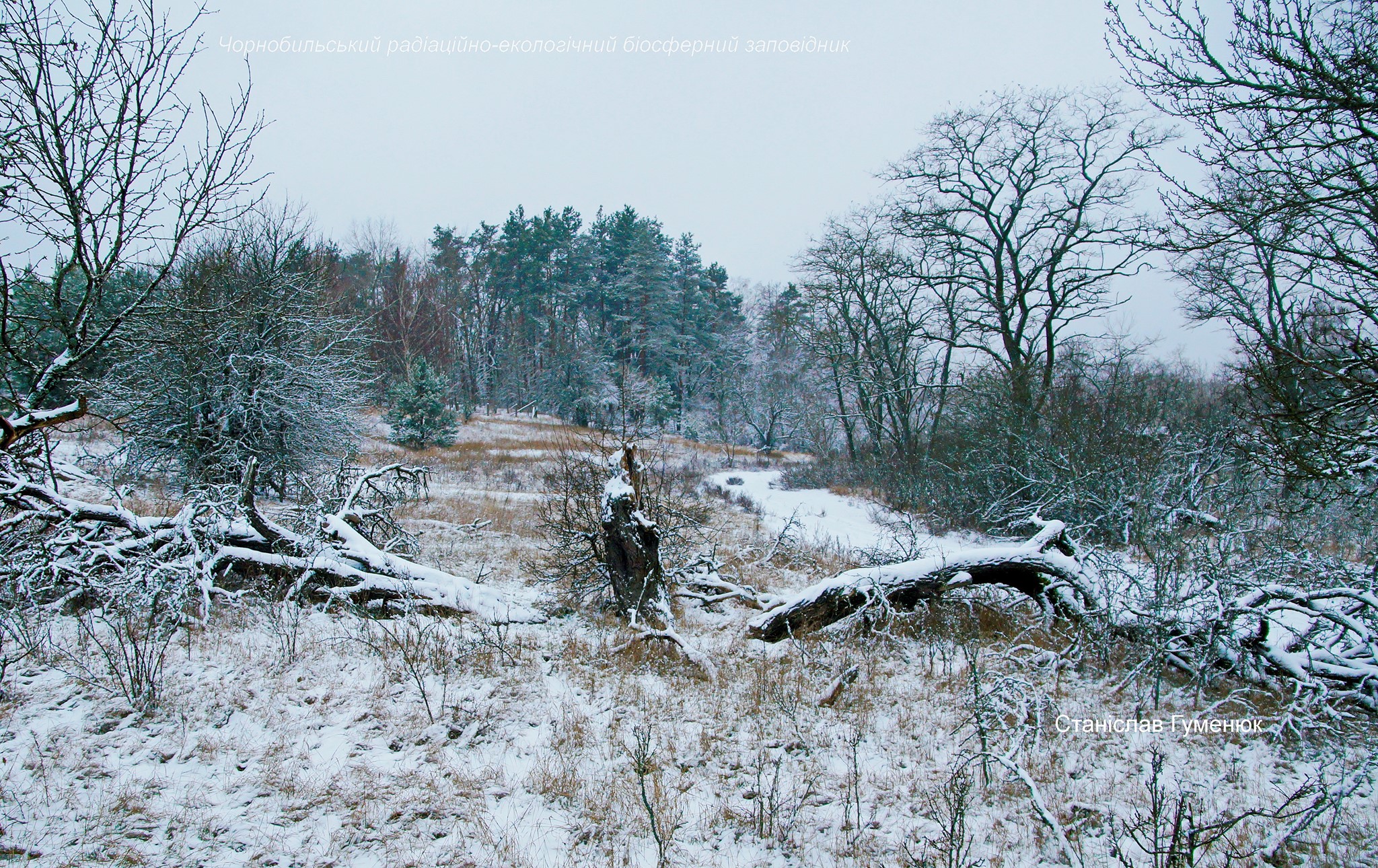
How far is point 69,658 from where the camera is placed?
4402 mm

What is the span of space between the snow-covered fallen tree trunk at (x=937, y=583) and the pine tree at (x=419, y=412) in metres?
21.2

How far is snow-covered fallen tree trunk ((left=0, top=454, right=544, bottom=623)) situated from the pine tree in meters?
18.4

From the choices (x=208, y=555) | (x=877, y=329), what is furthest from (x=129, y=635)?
(x=877, y=329)

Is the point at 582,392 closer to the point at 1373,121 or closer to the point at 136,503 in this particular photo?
the point at 136,503

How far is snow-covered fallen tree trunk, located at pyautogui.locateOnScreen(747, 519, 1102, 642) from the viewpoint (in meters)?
5.74

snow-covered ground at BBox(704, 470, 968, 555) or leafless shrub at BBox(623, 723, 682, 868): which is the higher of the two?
snow-covered ground at BBox(704, 470, 968, 555)

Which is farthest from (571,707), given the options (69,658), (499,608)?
(69,658)

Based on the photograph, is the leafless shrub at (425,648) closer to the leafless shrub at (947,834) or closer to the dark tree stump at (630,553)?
the dark tree stump at (630,553)

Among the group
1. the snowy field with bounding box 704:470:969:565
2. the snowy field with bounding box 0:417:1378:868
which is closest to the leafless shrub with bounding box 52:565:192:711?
the snowy field with bounding box 0:417:1378:868

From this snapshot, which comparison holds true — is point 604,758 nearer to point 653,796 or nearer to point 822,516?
point 653,796

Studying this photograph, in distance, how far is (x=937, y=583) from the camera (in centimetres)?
586

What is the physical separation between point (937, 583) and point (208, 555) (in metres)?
6.88

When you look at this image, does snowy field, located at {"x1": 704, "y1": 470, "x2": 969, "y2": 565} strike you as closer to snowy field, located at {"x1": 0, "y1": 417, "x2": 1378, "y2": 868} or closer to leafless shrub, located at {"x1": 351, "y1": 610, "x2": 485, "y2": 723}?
snowy field, located at {"x1": 0, "y1": 417, "x2": 1378, "y2": 868}

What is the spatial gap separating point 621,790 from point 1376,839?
396cm
